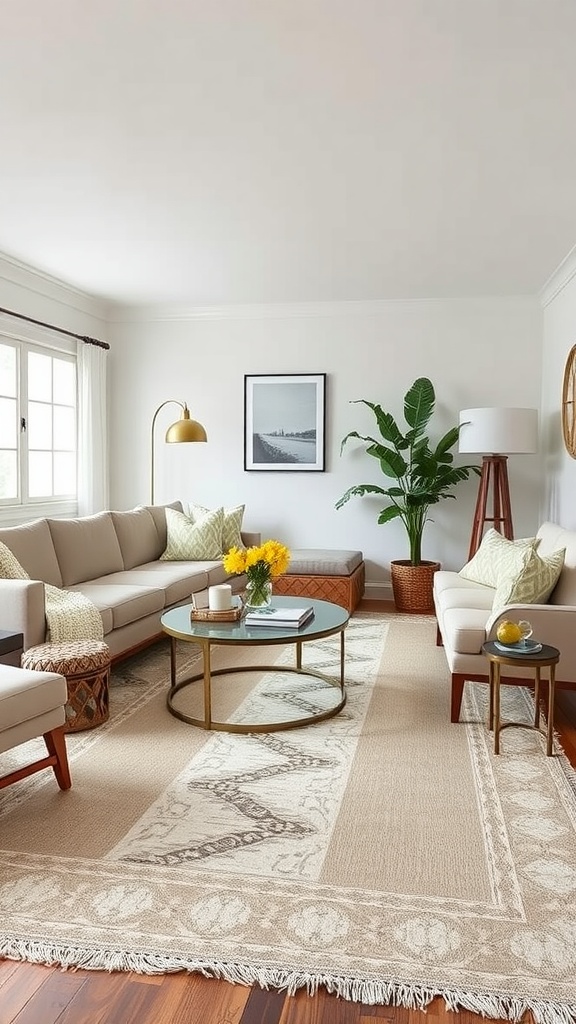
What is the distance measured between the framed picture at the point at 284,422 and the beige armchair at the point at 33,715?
4.35 metres

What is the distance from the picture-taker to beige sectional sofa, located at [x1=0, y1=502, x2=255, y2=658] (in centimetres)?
360

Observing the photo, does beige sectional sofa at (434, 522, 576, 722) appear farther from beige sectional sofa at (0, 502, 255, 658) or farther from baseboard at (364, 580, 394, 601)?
baseboard at (364, 580, 394, 601)

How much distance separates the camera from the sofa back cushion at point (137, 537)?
5418 millimetres

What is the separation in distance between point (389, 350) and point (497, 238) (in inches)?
75.6

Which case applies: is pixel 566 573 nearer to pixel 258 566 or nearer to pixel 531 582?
pixel 531 582

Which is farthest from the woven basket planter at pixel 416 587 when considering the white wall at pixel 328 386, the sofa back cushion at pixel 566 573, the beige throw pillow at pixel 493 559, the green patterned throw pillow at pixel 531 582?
the green patterned throw pillow at pixel 531 582

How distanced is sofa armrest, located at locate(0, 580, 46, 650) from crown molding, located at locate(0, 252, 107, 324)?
2.78m

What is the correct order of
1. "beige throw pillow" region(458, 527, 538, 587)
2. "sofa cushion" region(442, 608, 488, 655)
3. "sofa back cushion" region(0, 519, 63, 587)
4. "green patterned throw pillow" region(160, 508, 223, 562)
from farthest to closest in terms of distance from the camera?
1. "green patterned throw pillow" region(160, 508, 223, 562)
2. "beige throw pillow" region(458, 527, 538, 587)
3. "sofa back cushion" region(0, 519, 63, 587)
4. "sofa cushion" region(442, 608, 488, 655)

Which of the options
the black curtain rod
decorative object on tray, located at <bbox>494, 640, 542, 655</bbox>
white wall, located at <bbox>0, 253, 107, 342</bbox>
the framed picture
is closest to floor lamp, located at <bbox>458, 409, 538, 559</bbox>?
the framed picture

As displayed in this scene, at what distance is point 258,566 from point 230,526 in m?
2.20

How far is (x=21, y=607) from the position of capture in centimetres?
353

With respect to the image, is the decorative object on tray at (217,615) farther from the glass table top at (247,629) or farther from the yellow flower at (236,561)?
the yellow flower at (236,561)

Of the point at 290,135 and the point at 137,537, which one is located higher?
the point at 290,135

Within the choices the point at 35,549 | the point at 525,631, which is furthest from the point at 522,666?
the point at 35,549
